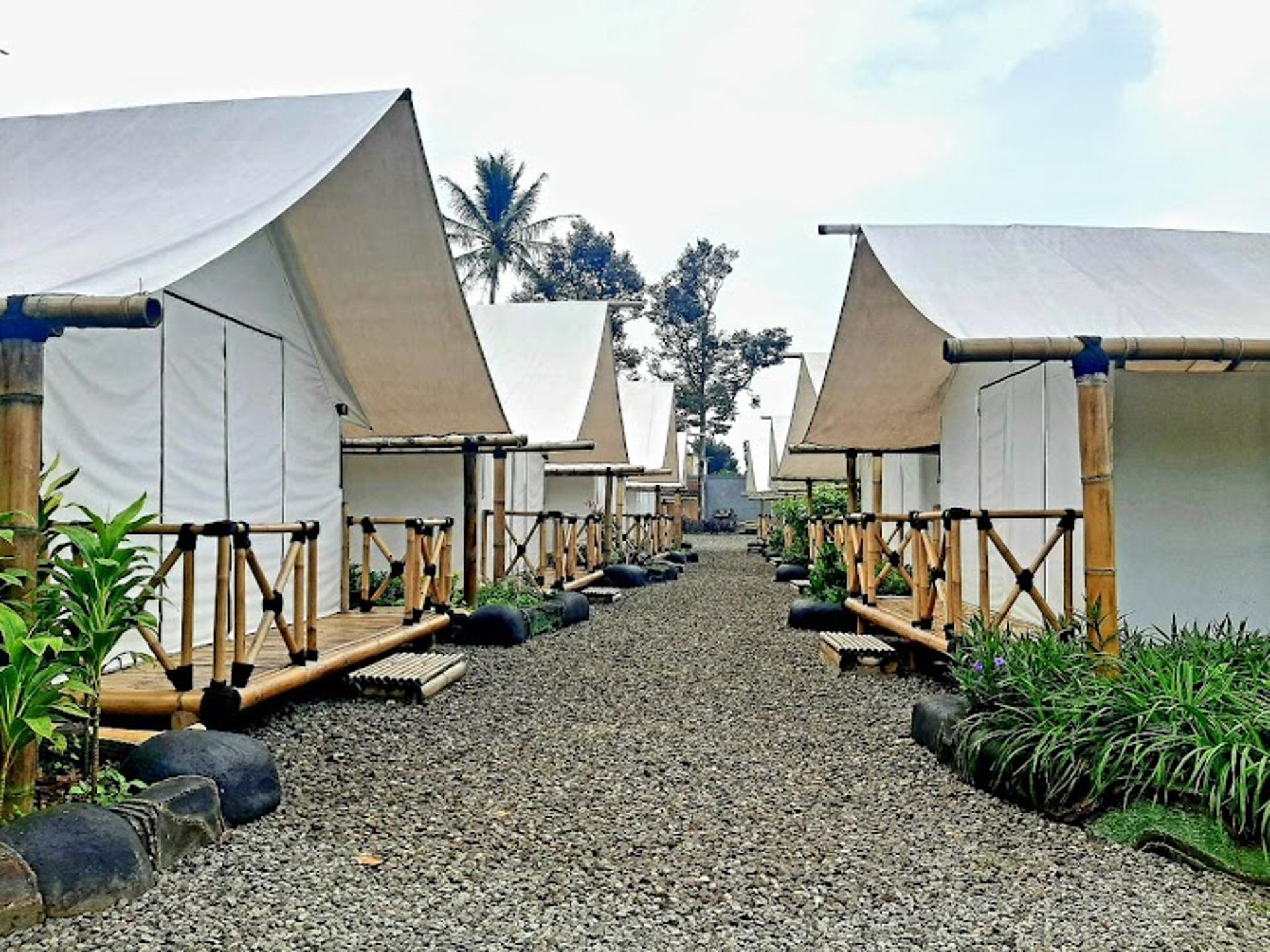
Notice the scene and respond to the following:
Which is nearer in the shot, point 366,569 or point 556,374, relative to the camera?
point 366,569

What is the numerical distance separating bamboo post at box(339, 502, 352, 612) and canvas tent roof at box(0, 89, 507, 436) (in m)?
0.95

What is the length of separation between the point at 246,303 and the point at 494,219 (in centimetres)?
2484

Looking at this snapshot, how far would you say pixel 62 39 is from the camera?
7.44 meters

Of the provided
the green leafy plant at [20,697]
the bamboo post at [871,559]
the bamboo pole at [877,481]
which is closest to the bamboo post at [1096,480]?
the bamboo post at [871,559]

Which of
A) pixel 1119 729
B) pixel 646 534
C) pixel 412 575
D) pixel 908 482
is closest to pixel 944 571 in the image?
pixel 1119 729

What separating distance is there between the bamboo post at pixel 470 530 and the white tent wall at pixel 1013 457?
4.55 metres

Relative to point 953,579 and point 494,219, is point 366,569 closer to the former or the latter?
point 953,579

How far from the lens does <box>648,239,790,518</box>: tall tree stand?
A: 4134 cm

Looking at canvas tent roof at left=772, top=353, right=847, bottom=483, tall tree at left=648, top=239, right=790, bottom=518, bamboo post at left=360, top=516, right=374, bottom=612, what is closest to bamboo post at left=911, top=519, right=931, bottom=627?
bamboo post at left=360, top=516, right=374, bottom=612

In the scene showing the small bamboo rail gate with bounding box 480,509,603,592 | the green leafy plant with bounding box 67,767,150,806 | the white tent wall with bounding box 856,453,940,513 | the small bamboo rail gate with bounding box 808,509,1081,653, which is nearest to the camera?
the green leafy plant with bounding box 67,767,150,806

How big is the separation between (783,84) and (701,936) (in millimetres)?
7660

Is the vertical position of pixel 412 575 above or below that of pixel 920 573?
below

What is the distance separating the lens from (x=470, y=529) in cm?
1011

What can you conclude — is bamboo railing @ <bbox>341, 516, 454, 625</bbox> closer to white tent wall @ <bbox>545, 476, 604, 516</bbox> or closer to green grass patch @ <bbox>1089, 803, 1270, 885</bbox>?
green grass patch @ <bbox>1089, 803, 1270, 885</bbox>
